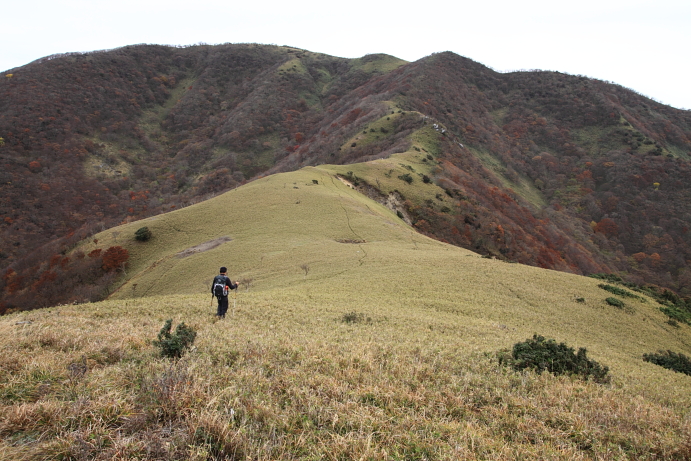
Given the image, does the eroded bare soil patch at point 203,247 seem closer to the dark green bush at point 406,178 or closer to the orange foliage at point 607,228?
the dark green bush at point 406,178

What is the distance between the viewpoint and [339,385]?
589cm

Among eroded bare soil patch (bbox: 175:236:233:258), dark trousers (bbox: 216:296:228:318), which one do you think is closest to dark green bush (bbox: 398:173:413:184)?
eroded bare soil patch (bbox: 175:236:233:258)

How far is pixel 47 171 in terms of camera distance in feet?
285

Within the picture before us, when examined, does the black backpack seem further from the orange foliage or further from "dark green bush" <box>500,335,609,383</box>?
the orange foliage

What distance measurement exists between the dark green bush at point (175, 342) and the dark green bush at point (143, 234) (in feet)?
99.1

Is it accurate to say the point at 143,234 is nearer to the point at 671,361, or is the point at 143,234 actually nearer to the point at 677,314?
the point at 671,361

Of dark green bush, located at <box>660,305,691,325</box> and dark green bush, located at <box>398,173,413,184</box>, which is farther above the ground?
dark green bush, located at <box>398,173,413,184</box>

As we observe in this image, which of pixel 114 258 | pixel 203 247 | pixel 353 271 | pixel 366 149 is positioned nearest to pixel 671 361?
pixel 353 271

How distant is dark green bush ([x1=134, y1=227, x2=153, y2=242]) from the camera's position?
33.5m

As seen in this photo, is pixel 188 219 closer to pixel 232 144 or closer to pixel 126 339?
pixel 126 339

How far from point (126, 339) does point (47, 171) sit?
108m

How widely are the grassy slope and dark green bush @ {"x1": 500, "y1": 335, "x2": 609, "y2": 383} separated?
0.55 m

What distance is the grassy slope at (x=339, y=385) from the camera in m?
4.10

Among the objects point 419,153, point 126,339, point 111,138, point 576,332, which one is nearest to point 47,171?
point 111,138
